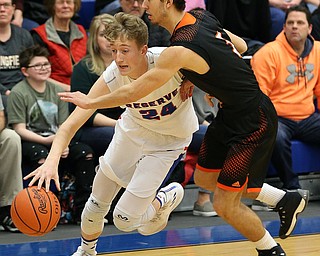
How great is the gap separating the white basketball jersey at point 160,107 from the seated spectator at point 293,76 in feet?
8.09

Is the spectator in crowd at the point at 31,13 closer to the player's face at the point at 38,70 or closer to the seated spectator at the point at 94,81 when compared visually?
the seated spectator at the point at 94,81

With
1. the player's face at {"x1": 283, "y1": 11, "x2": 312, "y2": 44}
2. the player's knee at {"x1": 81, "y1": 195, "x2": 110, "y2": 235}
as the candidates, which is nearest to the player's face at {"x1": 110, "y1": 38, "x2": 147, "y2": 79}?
the player's knee at {"x1": 81, "y1": 195, "x2": 110, "y2": 235}

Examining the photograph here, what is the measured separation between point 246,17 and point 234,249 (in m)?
3.48

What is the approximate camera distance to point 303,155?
754 cm

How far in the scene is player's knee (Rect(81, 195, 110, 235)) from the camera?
16.5 ft

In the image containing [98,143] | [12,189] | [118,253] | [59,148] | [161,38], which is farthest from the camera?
[161,38]

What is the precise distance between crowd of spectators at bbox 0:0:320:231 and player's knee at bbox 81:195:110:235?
1.46m

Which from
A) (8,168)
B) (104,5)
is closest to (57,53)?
(104,5)

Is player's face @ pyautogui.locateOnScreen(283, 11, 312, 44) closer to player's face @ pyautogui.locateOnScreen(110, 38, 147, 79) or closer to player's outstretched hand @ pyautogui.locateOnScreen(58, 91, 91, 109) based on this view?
player's face @ pyautogui.locateOnScreen(110, 38, 147, 79)

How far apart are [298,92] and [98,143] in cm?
199

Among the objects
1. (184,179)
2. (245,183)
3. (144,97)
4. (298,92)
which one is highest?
(144,97)

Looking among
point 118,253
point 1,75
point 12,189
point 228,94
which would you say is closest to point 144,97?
point 228,94

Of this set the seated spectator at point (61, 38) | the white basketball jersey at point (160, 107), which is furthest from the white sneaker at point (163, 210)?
the seated spectator at point (61, 38)

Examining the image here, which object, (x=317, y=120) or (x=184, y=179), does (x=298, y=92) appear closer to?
(x=317, y=120)
